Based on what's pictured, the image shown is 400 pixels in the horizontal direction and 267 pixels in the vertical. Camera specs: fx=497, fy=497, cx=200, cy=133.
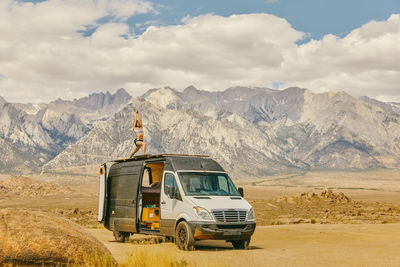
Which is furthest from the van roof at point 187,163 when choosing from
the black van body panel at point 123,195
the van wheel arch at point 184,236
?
the van wheel arch at point 184,236

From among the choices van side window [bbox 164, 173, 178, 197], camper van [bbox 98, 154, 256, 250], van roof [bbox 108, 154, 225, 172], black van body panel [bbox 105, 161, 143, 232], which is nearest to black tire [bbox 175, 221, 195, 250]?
camper van [bbox 98, 154, 256, 250]

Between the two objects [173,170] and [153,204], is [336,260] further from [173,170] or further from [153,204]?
[153,204]

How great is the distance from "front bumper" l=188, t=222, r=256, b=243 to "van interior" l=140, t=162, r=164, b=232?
277 centimetres

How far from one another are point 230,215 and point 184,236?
1591 mm

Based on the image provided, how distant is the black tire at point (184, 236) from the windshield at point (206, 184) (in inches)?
41.2

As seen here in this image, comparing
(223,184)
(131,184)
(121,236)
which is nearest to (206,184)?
(223,184)

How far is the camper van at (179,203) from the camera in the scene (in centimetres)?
1520

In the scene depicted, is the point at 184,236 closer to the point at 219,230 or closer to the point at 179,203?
the point at 179,203

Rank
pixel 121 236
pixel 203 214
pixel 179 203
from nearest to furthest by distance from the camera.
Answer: pixel 203 214, pixel 179 203, pixel 121 236

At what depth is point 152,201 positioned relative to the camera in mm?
19500

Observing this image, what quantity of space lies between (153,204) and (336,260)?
8.56m

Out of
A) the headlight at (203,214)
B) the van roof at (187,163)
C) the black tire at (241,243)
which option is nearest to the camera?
the headlight at (203,214)

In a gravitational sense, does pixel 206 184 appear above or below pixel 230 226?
above

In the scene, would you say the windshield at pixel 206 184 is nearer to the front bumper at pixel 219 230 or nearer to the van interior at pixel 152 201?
the front bumper at pixel 219 230
